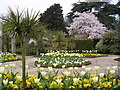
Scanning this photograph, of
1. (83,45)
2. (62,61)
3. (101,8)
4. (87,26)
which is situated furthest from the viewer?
(87,26)

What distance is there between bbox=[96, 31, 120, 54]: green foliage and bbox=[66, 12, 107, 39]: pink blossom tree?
258 cm

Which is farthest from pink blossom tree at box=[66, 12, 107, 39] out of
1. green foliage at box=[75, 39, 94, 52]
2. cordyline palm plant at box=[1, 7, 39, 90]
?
cordyline palm plant at box=[1, 7, 39, 90]

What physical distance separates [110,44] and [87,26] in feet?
11.5

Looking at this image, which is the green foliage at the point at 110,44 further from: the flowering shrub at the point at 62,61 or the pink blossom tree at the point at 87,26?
the flowering shrub at the point at 62,61

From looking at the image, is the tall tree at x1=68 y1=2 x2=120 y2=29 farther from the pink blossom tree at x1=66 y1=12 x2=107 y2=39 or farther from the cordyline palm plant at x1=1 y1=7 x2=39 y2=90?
the cordyline palm plant at x1=1 y1=7 x2=39 y2=90

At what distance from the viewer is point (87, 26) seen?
10.2m

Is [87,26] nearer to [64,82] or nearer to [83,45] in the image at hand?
[83,45]

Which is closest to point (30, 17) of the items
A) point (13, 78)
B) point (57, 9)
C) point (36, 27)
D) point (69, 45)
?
point (36, 27)

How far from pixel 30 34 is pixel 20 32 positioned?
0.26 feet

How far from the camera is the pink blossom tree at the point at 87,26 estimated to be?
9.81 metres

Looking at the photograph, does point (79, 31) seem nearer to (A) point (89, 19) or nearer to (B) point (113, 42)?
(A) point (89, 19)

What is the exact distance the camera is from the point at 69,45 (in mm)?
6805

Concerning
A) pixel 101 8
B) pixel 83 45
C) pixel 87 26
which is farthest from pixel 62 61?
pixel 87 26

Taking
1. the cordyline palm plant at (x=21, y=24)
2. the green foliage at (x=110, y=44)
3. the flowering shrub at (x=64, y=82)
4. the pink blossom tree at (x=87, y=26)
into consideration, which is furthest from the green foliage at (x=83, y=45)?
the cordyline palm plant at (x=21, y=24)
